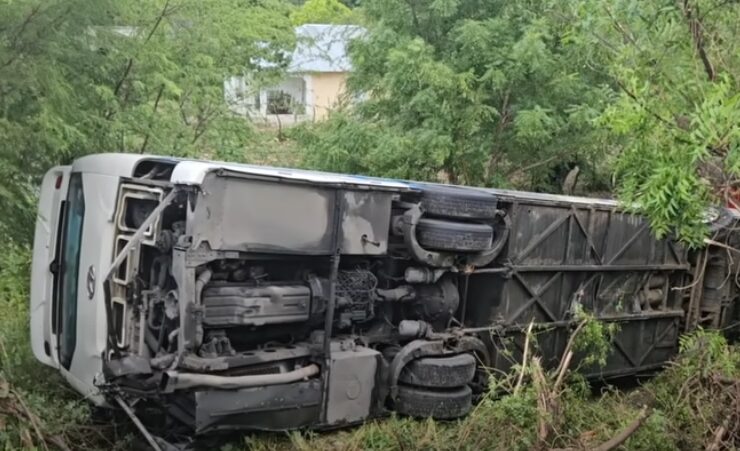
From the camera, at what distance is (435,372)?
622cm

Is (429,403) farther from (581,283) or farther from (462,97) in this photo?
(462,97)

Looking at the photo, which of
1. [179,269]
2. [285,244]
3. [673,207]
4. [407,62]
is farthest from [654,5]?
[407,62]

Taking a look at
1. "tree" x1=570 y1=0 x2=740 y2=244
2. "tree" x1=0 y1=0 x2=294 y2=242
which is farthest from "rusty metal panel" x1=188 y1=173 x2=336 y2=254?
"tree" x1=570 y1=0 x2=740 y2=244

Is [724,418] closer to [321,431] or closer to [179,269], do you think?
[321,431]

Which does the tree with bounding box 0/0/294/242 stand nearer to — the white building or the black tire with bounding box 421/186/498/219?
the white building

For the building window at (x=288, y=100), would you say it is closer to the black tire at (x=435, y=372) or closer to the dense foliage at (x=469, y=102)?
the dense foliage at (x=469, y=102)

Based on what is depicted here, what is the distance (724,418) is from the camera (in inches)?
205

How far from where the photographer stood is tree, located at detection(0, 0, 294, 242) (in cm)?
564

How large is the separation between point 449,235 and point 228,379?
209cm

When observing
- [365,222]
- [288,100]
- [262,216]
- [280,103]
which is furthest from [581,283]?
[288,100]

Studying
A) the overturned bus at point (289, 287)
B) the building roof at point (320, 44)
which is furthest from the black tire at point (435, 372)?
the building roof at point (320, 44)

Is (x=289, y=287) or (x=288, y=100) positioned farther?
(x=288, y=100)

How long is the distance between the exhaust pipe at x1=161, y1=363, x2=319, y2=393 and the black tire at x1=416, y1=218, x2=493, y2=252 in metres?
1.33

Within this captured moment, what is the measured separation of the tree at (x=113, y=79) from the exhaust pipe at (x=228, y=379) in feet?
6.49
